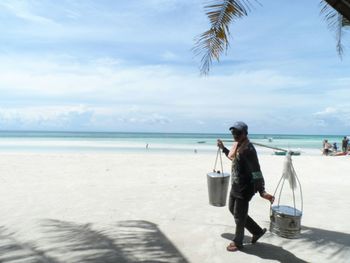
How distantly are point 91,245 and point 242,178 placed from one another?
233 centimetres

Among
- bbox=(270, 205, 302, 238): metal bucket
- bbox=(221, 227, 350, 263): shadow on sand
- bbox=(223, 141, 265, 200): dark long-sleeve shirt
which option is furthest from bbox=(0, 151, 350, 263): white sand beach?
bbox=(223, 141, 265, 200): dark long-sleeve shirt

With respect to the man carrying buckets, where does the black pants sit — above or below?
below

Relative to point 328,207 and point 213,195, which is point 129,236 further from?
point 328,207

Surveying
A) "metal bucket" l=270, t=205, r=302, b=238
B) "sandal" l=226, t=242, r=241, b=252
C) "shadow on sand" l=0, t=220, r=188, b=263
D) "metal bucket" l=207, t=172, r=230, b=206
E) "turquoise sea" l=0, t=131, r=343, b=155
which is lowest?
"turquoise sea" l=0, t=131, r=343, b=155

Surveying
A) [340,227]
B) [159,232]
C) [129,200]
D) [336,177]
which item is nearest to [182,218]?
[159,232]

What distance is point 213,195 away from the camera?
5.21m

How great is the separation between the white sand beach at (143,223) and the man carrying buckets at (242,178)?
1.54ft

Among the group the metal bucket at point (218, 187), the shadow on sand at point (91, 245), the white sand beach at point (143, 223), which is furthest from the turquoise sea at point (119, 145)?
the shadow on sand at point (91, 245)

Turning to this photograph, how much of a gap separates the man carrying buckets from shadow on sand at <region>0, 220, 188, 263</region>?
0.92 meters

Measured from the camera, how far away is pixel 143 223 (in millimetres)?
5801

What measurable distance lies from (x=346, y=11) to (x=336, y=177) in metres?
10.2

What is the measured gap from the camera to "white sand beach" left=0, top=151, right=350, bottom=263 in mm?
4391

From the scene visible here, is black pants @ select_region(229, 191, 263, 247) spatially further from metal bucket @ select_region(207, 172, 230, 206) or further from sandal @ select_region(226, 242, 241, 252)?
metal bucket @ select_region(207, 172, 230, 206)

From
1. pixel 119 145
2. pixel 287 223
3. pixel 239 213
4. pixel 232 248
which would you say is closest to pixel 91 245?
pixel 232 248
